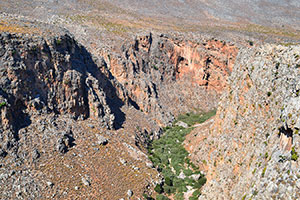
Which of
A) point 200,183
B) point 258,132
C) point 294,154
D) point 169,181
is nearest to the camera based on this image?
point 294,154

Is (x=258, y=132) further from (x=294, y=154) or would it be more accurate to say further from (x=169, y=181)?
(x=169, y=181)

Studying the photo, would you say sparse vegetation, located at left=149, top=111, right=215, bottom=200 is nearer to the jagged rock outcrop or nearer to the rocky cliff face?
the rocky cliff face

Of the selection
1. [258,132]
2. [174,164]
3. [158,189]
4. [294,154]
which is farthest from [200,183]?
[294,154]

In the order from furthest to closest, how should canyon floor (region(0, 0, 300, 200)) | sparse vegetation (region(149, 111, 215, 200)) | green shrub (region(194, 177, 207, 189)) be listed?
sparse vegetation (region(149, 111, 215, 200)) → green shrub (region(194, 177, 207, 189)) → canyon floor (region(0, 0, 300, 200))

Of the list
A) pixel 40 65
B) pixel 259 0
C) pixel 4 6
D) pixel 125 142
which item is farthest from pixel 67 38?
pixel 259 0

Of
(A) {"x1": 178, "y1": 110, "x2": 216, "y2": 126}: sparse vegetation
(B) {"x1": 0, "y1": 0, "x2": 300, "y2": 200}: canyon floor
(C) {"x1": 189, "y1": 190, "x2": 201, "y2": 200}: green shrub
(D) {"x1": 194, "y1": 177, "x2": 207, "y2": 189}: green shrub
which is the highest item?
(B) {"x1": 0, "y1": 0, "x2": 300, "y2": 200}: canyon floor

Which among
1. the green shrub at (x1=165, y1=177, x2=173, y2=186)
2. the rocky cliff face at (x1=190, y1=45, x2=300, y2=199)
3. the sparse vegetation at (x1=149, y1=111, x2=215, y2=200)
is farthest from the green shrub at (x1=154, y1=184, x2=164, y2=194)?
the rocky cliff face at (x1=190, y1=45, x2=300, y2=199)
